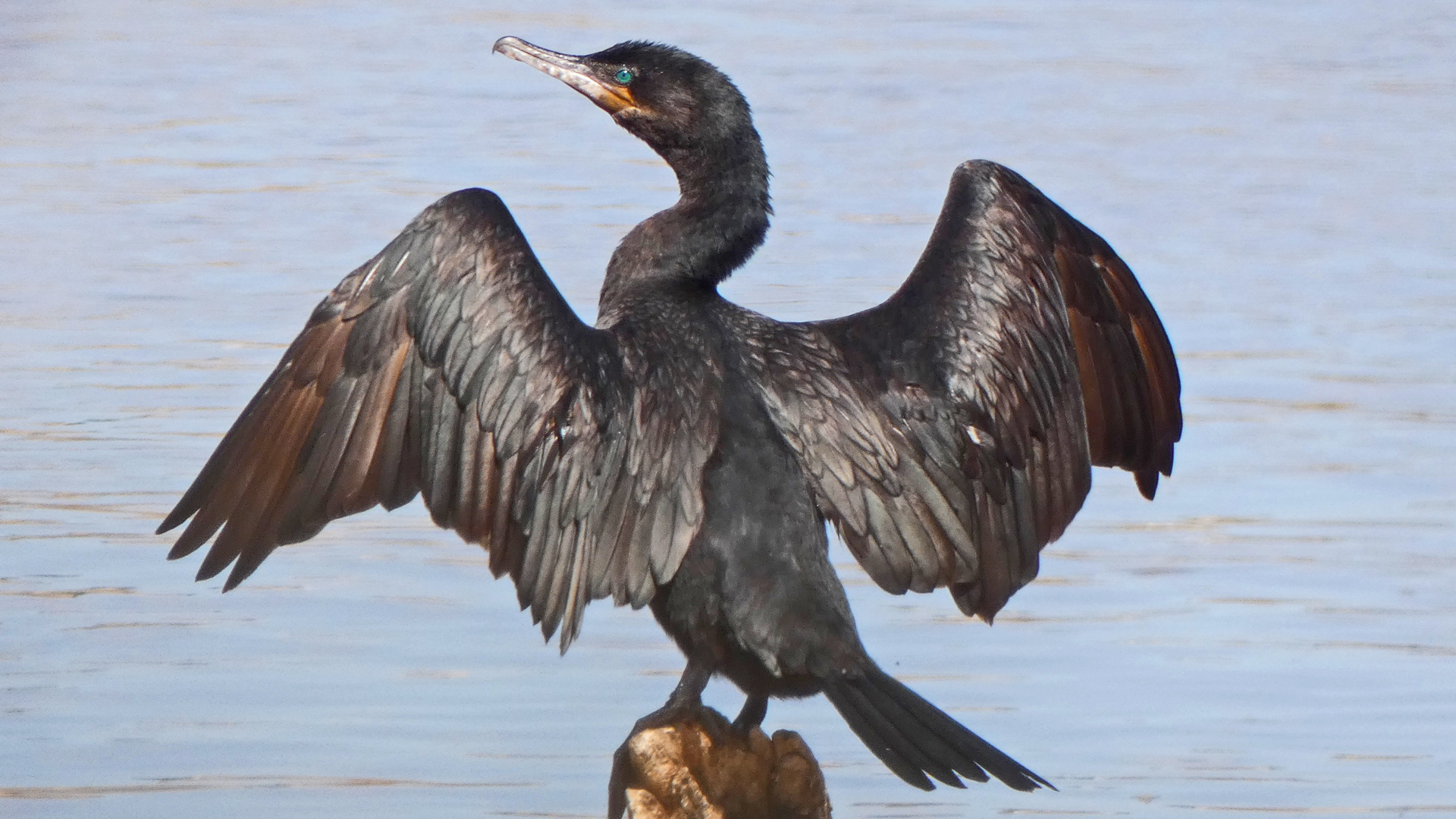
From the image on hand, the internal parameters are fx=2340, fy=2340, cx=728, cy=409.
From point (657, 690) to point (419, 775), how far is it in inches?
32.4

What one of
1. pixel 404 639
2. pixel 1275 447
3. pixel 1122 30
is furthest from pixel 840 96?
pixel 404 639

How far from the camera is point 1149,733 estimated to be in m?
6.48

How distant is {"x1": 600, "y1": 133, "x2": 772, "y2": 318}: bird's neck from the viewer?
511cm

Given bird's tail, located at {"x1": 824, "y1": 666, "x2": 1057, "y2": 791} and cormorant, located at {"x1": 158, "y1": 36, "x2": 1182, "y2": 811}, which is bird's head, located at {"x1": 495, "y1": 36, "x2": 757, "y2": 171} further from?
bird's tail, located at {"x1": 824, "y1": 666, "x2": 1057, "y2": 791}

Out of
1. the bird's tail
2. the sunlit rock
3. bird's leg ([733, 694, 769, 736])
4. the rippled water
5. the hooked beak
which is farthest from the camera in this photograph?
the rippled water

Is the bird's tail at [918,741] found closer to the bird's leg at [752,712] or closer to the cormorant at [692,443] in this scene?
the cormorant at [692,443]

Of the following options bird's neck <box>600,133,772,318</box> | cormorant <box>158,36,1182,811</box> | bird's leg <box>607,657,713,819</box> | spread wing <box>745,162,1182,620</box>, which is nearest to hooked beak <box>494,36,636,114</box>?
bird's neck <box>600,133,772,318</box>

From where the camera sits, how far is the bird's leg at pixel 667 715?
14.9ft

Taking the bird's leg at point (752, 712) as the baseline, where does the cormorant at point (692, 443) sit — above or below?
above

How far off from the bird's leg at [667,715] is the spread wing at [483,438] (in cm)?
22

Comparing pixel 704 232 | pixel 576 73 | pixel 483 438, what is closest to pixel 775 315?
pixel 576 73

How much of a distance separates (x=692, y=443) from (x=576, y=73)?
1.33 metres

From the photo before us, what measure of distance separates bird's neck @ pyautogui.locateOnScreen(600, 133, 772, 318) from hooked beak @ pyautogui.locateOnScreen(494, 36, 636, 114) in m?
0.31

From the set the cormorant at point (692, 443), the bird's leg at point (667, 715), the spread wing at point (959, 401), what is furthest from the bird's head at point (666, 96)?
the bird's leg at point (667, 715)
